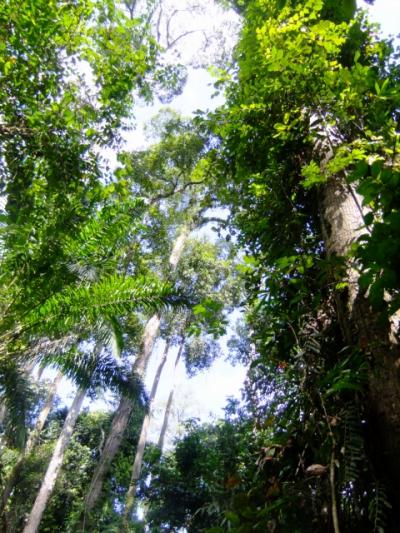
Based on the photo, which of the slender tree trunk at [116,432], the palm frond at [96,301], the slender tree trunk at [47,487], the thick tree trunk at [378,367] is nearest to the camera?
the thick tree trunk at [378,367]

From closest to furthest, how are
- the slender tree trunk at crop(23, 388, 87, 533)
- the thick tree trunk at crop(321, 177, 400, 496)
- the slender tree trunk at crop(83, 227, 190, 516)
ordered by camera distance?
1. the thick tree trunk at crop(321, 177, 400, 496)
2. the slender tree trunk at crop(83, 227, 190, 516)
3. the slender tree trunk at crop(23, 388, 87, 533)

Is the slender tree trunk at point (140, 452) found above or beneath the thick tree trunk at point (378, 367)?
above

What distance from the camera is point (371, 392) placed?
129 centimetres

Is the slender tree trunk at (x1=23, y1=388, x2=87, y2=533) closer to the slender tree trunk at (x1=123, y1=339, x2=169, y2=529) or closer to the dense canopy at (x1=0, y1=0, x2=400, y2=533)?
the dense canopy at (x1=0, y1=0, x2=400, y2=533)

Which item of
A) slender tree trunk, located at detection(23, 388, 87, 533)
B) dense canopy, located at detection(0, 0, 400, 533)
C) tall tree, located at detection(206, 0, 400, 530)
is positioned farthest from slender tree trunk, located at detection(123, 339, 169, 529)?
tall tree, located at detection(206, 0, 400, 530)

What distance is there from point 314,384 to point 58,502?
50.0 ft

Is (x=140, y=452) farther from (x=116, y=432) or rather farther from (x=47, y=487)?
(x=116, y=432)

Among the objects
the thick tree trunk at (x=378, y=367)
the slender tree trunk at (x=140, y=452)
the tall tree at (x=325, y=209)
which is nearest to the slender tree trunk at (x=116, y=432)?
the slender tree trunk at (x=140, y=452)

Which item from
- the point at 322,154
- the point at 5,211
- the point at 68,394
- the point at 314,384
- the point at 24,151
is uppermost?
the point at 68,394

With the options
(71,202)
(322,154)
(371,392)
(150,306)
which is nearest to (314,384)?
(371,392)

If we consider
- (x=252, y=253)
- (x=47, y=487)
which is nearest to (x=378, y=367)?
(x=252, y=253)

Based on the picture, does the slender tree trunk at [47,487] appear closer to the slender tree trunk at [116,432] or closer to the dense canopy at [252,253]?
the dense canopy at [252,253]

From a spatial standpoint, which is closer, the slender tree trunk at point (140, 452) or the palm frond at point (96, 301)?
the palm frond at point (96, 301)

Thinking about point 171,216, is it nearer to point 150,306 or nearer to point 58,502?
point 150,306
